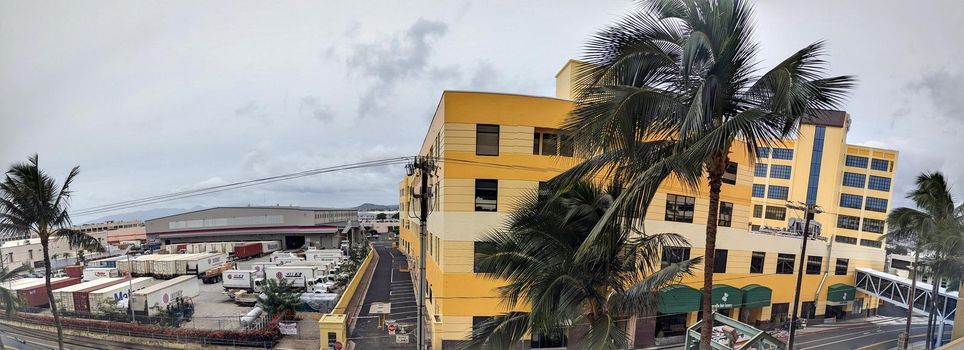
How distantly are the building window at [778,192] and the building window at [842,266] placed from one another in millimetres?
15656

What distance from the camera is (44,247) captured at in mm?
7309

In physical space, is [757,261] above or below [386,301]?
above

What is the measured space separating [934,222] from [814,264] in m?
7.39

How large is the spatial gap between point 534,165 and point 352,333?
10.2m

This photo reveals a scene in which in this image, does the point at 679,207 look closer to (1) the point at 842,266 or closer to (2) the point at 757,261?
(2) the point at 757,261

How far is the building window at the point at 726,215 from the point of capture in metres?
14.9

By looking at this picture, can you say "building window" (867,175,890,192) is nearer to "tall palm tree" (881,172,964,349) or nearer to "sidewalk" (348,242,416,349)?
"tall palm tree" (881,172,964,349)

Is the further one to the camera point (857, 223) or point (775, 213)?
→ point (775, 213)

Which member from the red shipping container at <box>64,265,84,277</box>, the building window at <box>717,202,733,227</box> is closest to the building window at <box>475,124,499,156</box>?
the building window at <box>717,202,733,227</box>

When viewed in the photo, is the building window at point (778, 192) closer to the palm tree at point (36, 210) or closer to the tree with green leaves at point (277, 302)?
the tree with green leaves at point (277, 302)

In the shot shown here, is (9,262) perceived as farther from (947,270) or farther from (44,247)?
(947,270)

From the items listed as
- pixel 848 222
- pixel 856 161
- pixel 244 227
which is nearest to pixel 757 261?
pixel 848 222

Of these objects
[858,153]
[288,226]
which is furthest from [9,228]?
[858,153]

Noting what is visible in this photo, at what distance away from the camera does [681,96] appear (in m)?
3.69
